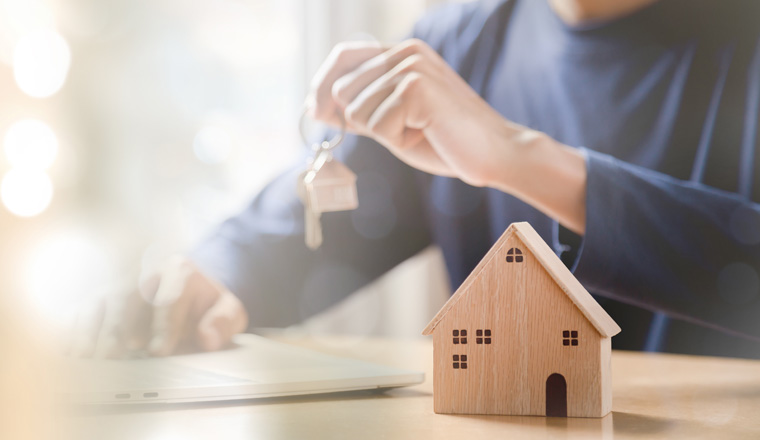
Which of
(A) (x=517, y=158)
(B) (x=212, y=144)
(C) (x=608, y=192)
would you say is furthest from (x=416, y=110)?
(B) (x=212, y=144)

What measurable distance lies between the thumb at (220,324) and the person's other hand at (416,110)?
0.93 ft

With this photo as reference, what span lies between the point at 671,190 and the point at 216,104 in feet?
3.21

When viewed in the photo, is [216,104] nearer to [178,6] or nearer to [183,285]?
[178,6]

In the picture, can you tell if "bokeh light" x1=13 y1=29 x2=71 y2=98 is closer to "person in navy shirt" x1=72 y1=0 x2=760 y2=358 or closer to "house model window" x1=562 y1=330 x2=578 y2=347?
"person in navy shirt" x1=72 y1=0 x2=760 y2=358

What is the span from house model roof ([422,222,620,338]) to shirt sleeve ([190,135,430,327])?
0.69 metres

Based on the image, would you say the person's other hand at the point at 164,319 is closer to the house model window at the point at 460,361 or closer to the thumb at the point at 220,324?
the thumb at the point at 220,324

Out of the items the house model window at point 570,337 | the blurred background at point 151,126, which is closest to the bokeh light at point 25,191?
the blurred background at point 151,126

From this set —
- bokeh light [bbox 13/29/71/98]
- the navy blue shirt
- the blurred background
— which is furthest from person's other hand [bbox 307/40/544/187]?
bokeh light [bbox 13/29/71/98]

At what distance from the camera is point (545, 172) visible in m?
0.89

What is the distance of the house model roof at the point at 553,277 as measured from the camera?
1.75 feet

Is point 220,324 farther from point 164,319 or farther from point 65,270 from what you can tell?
point 65,270

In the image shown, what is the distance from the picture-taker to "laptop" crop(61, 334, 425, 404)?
60 cm

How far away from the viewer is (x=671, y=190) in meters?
A: 0.93

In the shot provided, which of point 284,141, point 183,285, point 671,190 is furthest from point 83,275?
point 671,190
